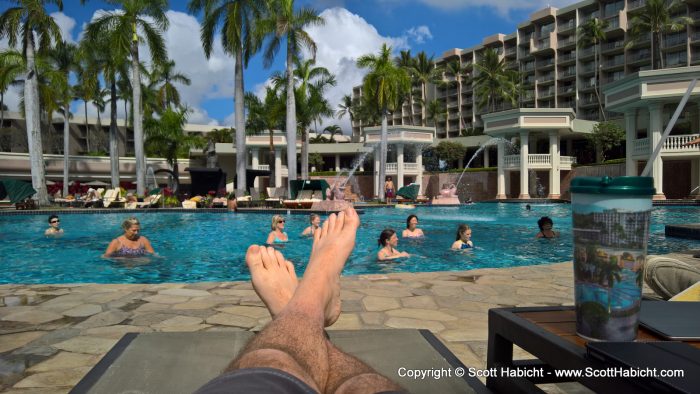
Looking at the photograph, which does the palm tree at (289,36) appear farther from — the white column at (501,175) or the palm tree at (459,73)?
the palm tree at (459,73)

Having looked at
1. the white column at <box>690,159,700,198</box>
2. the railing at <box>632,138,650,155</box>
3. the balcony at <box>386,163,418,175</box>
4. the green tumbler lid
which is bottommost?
the green tumbler lid

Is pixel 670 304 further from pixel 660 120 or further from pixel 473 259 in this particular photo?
pixel 660 120

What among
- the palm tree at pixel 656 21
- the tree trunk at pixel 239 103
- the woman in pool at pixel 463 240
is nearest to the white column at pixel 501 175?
the tree trunk at pixel 239 103

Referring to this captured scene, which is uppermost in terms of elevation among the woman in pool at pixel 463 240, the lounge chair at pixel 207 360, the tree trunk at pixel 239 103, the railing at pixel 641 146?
the tree trunk at pixel 239 103

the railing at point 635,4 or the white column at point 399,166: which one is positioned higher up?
the railing at point 635,4

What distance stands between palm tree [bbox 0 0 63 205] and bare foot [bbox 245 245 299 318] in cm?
2267

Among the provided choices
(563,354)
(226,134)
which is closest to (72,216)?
(563,354)

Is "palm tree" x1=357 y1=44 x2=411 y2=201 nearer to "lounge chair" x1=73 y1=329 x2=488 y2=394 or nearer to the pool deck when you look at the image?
the pool deck

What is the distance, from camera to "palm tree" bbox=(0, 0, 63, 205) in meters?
20.3

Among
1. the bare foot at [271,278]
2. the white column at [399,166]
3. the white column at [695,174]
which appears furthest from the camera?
the white column at [399,166]

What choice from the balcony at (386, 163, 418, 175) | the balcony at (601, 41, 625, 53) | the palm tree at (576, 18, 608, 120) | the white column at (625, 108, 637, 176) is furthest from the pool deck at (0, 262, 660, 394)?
the balcony at (601, 41, 625, 53)

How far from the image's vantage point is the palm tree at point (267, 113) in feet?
100

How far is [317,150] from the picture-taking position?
4638 centimetres

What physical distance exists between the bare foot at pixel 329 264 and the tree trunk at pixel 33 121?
74.7ft
